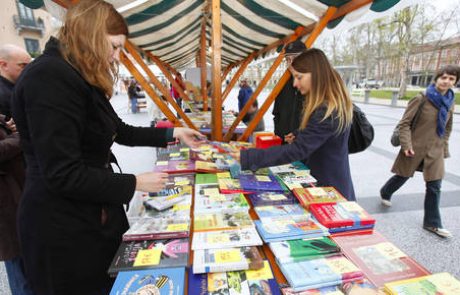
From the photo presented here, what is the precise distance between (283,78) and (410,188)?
268 centimetres

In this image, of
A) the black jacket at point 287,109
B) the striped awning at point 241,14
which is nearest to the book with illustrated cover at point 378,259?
the black jacket at point 287,109

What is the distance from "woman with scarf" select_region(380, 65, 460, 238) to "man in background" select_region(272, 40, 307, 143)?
3.88ft

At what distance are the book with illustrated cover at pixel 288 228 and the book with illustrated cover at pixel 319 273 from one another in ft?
0.48

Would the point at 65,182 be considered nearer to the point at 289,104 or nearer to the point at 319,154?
the point at 319,154

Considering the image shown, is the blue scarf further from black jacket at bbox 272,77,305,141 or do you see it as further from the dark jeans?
black jacket at bbox 272,77,305,141

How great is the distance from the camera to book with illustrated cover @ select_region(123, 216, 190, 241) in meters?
1.09

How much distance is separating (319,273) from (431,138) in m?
2.65

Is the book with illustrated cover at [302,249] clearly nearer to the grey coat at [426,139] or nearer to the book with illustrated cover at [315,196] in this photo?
the book with illustrated cover at [315,196]

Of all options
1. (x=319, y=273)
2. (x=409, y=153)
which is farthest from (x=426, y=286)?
(x=409, y=153)

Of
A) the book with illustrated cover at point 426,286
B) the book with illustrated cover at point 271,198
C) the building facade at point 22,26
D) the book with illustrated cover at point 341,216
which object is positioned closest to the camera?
the book with illustrated cover at point 426,286

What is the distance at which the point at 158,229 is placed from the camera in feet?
3.74

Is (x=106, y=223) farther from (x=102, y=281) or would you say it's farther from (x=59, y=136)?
(x=59, y=136)

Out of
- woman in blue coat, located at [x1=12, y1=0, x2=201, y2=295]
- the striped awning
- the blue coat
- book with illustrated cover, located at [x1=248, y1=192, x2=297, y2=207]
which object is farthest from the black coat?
the striped awning

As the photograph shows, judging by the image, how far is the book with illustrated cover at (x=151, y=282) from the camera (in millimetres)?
824
